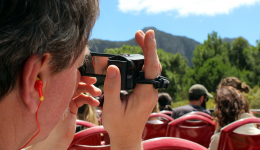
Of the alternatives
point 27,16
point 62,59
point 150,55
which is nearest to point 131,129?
point 150,55

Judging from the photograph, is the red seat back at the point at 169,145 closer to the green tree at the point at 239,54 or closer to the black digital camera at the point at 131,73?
the black digital camera at the point at 131,73

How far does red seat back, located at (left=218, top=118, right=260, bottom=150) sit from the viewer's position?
1830 mm

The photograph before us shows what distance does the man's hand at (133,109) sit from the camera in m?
1.00

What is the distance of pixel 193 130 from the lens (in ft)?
8.60

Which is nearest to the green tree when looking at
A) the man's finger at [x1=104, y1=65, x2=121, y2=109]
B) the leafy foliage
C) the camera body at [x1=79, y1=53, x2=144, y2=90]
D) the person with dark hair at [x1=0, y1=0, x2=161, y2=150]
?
the leafy foliage

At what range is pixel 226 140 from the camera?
1.83m

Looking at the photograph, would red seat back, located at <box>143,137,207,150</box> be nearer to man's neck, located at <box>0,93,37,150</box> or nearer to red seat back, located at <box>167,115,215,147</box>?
man's neck, located at <box>0,93,37,150</box>

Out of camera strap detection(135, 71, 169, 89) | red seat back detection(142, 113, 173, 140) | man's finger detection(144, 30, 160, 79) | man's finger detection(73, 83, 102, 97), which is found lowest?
red seat back detection(142, 113, 173, 140)

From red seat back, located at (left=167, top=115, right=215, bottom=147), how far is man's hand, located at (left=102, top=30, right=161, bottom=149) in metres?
1.49

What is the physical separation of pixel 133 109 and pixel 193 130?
5.90 feet

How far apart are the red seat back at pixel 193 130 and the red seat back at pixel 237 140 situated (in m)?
0.58

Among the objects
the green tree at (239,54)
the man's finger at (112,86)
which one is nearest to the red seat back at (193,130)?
the man's finger at (112,86)

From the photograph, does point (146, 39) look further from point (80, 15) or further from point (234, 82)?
point (234, 82)

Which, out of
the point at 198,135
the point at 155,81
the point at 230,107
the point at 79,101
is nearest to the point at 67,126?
the point at 79,101
